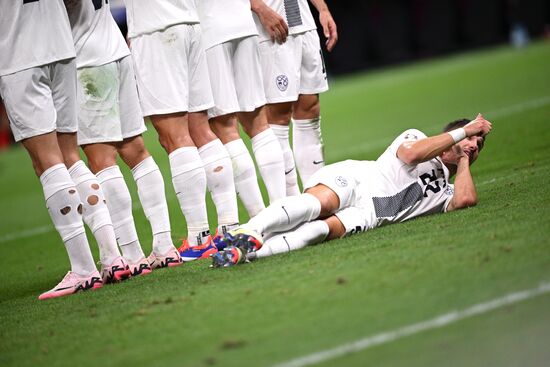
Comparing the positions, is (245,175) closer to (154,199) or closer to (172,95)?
(154,199)

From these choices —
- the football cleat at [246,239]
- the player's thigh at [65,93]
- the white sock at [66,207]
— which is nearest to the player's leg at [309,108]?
the football cleat at [246,239]

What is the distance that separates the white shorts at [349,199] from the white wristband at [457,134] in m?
0.65

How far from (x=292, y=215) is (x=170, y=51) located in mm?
1448

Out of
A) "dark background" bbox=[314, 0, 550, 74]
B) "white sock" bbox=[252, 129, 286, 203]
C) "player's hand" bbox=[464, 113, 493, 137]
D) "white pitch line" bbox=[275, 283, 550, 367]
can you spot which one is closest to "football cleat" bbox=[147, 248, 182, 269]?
"white sock" bbox=[252, 129, 286, 203]

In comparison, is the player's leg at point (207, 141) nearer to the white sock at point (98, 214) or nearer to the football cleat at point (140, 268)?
the football cleat at point (140, 268)

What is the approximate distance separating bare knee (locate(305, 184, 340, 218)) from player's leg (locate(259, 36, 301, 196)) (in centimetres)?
133

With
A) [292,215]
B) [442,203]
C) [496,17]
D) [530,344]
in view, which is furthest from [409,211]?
[496,17]

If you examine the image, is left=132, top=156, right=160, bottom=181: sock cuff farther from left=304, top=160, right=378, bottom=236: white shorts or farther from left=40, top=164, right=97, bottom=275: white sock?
left=304, top=160, right=378, bottom=236: white shorts

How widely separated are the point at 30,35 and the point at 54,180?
0.86 metres

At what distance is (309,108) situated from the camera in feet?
25.9

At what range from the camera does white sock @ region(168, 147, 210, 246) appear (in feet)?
22.0

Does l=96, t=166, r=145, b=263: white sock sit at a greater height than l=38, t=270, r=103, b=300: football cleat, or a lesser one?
greater

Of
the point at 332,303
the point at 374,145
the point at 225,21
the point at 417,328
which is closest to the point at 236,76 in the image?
the point at 225,21

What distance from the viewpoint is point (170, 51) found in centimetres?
668
